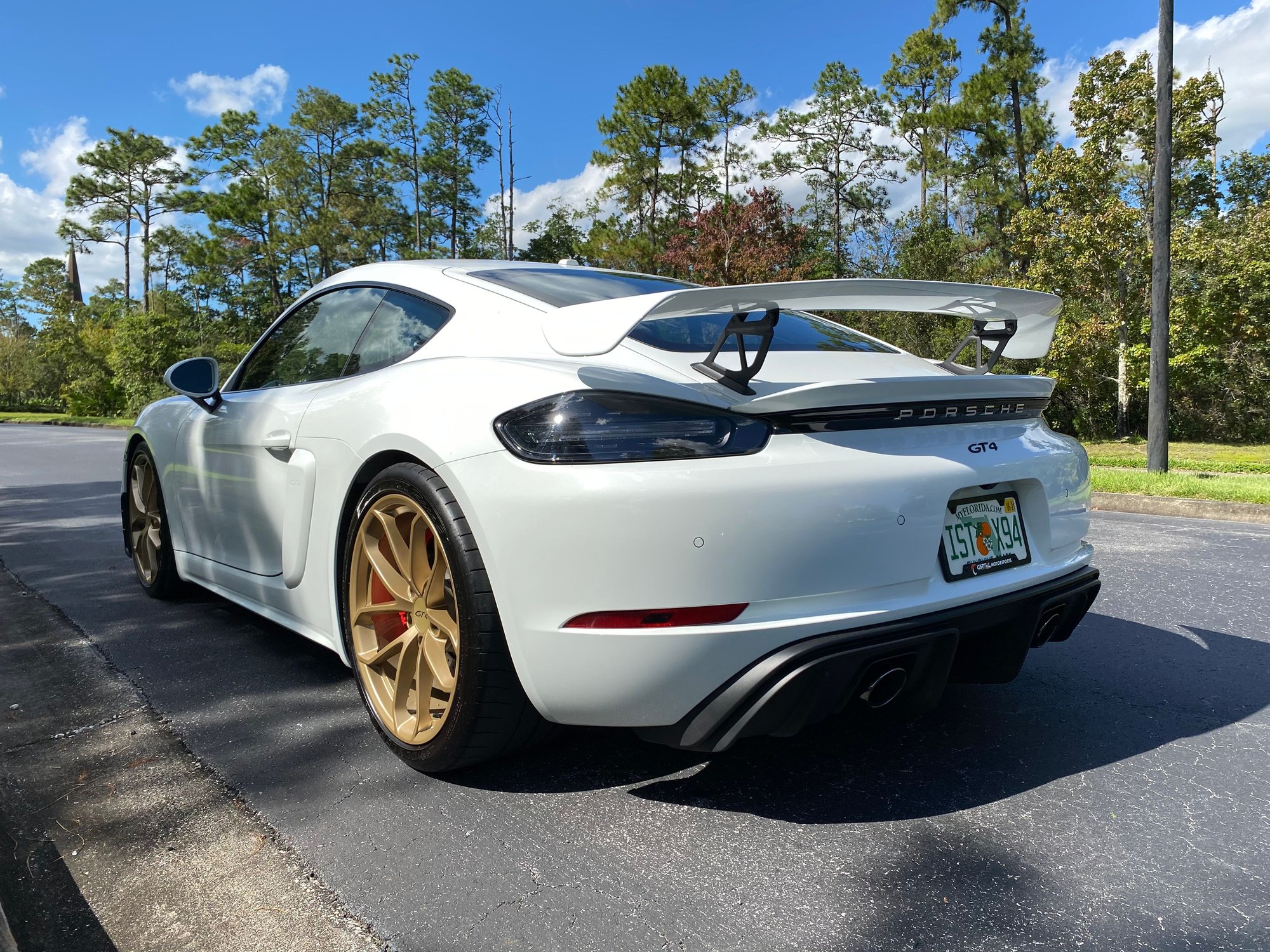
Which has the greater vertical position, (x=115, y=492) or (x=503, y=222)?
(x=503, y=222)

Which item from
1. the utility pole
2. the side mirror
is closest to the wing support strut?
the side mirror

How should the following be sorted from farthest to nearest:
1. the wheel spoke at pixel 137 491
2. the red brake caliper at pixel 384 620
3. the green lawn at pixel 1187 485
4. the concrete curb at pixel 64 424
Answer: the concrete curb at pixel 64 424, the green lawn at pixel 1187 485, the wheel spoke at pixel 137 491, the red brake caliper at pixel 384 620

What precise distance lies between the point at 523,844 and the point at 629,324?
117 cm

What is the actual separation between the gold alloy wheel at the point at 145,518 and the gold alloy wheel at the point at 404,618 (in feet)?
6.80

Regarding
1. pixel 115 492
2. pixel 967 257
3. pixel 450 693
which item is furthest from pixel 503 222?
pixel 450 693

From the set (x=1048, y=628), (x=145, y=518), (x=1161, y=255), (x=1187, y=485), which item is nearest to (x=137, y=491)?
(x=145, y=518)

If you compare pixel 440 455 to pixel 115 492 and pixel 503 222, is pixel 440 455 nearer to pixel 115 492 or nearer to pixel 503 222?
pixel 115 492

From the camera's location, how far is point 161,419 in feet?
13.0

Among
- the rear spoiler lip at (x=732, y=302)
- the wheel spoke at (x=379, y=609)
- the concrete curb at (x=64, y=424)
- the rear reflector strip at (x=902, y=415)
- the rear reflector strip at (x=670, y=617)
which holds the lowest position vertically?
the wheel spoke at (x=379, y=609)

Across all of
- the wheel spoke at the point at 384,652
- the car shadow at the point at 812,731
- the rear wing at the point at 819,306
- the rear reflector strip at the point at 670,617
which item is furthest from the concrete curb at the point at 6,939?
the rear wing at the point at 819,306

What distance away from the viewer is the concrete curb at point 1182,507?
24.0 feet

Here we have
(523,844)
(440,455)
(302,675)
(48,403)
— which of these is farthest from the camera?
(48,403)

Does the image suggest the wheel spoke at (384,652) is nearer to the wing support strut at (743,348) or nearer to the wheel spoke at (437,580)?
the wheel spoke at (437,580)

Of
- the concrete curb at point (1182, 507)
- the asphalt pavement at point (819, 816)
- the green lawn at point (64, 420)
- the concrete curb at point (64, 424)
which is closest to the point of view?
the asphalt pavement at point (819, 816)
